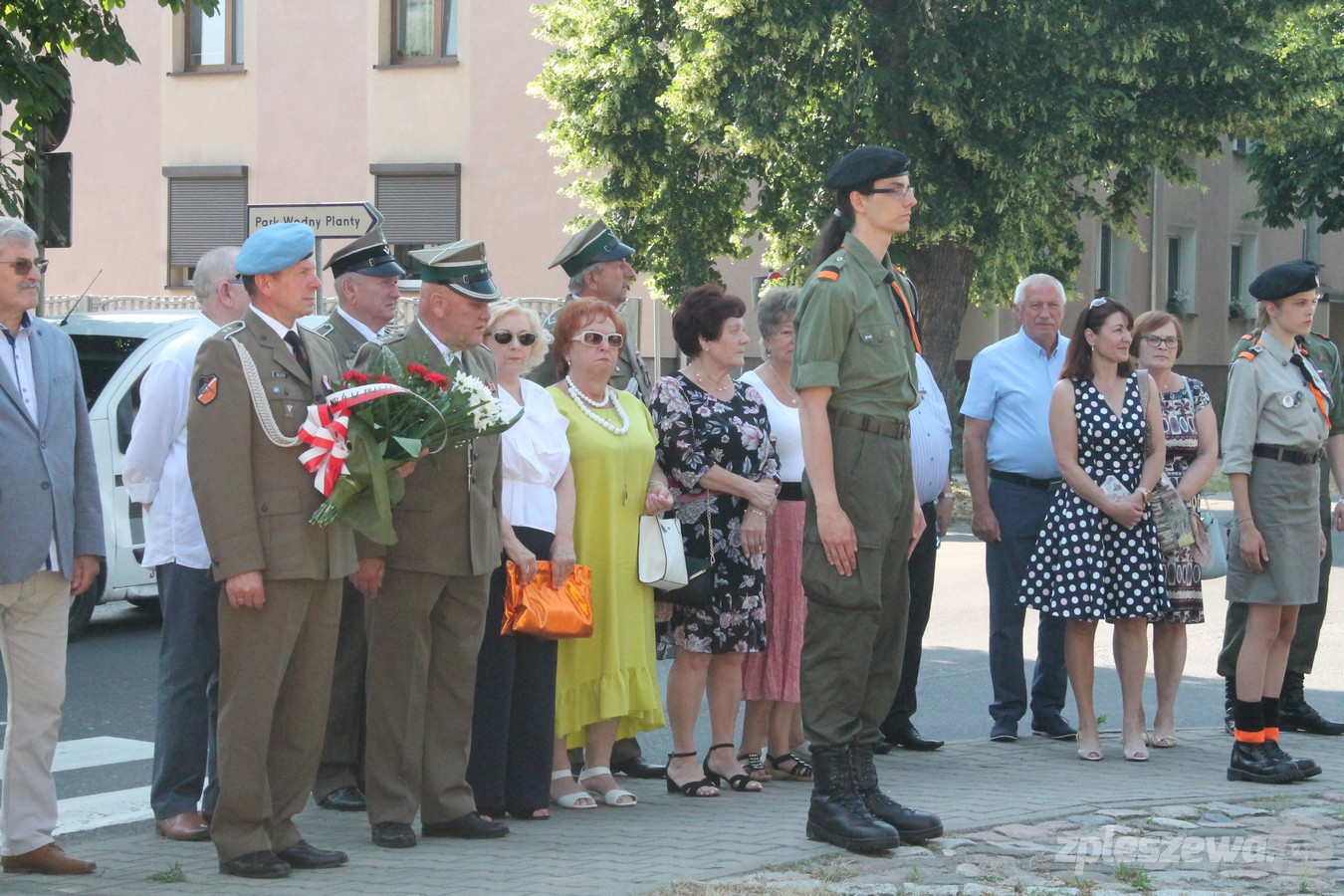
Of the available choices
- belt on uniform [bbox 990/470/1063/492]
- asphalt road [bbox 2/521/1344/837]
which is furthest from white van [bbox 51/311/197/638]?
belt on uniform [bbox 990/470/1063/492]

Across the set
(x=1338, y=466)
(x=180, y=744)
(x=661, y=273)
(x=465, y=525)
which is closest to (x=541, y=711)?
(x=465, y=525)

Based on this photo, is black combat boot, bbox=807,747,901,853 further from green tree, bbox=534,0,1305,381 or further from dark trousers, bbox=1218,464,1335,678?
green tree, bbox=534,0,1305,381

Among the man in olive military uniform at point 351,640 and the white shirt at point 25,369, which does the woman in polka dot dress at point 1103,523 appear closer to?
the man in olive military uniform at point 351,640

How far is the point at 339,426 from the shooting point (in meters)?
5.42

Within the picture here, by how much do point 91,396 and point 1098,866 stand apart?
795cm

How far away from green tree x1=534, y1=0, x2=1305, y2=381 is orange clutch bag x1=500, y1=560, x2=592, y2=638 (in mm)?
15589

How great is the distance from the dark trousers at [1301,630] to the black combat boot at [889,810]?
2900 mm

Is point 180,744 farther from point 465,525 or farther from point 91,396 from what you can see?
point 91,396

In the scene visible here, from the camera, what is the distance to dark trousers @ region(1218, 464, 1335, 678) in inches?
332

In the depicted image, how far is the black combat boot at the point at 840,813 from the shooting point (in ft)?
18.9

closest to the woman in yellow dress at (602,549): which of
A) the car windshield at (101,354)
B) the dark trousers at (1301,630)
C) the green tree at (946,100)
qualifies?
the dark trousers at (1301,630)

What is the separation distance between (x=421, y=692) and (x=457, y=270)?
59.8 inches

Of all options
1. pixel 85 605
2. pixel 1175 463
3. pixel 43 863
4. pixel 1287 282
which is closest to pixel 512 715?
pixel 43 863

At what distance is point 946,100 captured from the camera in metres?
21.2
